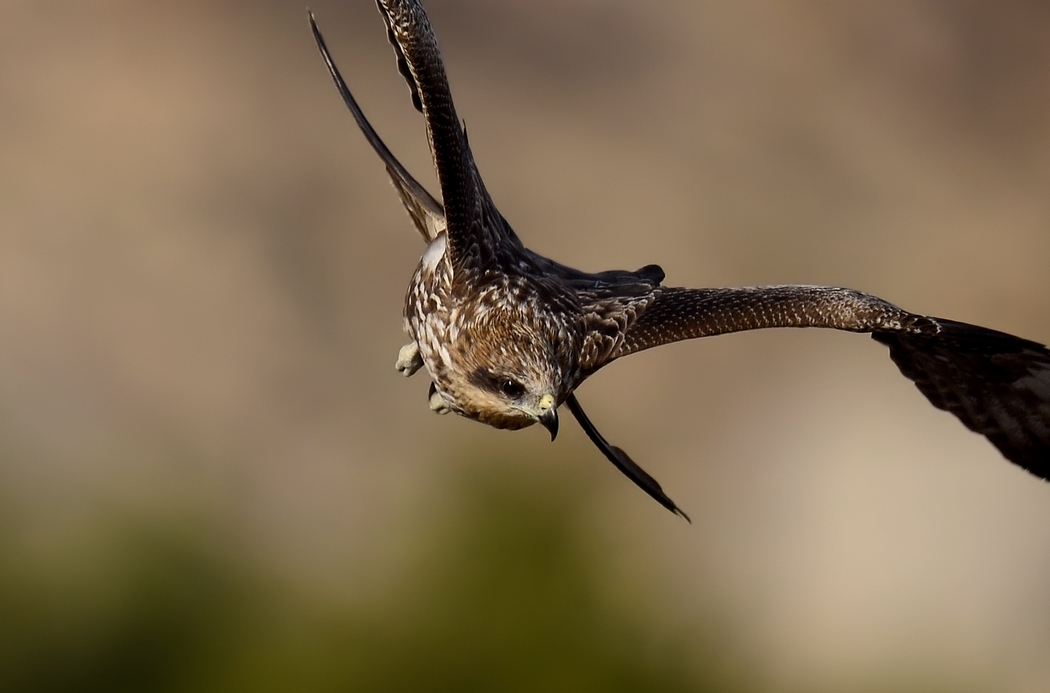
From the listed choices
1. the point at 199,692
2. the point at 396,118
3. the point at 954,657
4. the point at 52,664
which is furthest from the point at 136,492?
the point at 954,657

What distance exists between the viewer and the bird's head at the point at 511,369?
5859 mm

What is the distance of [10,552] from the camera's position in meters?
16.0

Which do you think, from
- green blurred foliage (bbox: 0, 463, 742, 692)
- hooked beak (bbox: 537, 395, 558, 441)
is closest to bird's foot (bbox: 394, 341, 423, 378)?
hooked beak (bbox: 537, 395, 558, 441)

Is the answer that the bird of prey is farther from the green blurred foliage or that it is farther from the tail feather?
the green blurred foliage

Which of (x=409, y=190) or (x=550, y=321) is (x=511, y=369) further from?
(x=409, y=190)

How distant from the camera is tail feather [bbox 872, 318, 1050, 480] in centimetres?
721

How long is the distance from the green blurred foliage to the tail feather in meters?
6.35

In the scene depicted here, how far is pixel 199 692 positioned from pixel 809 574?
851cm

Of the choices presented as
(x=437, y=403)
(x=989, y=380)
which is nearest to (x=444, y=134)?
(x=437, y=403)

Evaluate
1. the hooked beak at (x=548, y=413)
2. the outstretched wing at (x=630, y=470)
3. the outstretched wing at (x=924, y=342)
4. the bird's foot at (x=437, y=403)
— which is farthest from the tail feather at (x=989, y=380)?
the bird's foot at (x=437, y=403)

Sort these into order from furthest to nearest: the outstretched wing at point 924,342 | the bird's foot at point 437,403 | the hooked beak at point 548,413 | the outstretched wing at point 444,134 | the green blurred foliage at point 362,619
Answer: the green blurred foliage at point 362,619
the outstretched wing at point 924,342
the bird's foot at point 437,403
the hooked beak at point 548,413
the outstretched wing at point 444,134

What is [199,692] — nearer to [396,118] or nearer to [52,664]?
[52,664]

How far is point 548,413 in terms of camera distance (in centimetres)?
580

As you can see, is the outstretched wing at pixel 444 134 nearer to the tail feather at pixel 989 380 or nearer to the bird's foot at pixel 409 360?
the bird's foot at pixel 409 360
